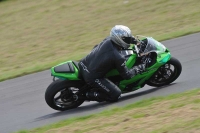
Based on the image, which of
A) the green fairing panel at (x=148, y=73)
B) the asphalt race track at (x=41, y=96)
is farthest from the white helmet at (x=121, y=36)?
the asphalt race track at (x=41, y=96)

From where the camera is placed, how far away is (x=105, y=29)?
17.8 m

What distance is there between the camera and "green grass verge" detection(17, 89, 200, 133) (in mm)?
6509

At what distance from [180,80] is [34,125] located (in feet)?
10.3

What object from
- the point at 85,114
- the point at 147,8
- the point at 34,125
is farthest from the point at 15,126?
the point at 147,8

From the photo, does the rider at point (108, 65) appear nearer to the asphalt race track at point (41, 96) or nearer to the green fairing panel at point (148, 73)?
the green fairing panel at point (148, 73)

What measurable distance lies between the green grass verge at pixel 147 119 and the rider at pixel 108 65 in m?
0.73

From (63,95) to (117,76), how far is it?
1.08 meters

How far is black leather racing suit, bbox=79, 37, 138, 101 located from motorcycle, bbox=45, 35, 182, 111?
0.16 m

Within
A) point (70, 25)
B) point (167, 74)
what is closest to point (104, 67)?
point (167, 74)

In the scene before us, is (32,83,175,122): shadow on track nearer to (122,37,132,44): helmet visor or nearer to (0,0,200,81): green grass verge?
(122,37,132,44): helmet visor

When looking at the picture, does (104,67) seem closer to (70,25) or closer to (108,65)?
(108,65)

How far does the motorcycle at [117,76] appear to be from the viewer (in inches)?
353

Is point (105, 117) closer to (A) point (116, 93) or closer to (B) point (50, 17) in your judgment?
(A) point (116, 93)

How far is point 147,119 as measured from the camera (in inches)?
279
